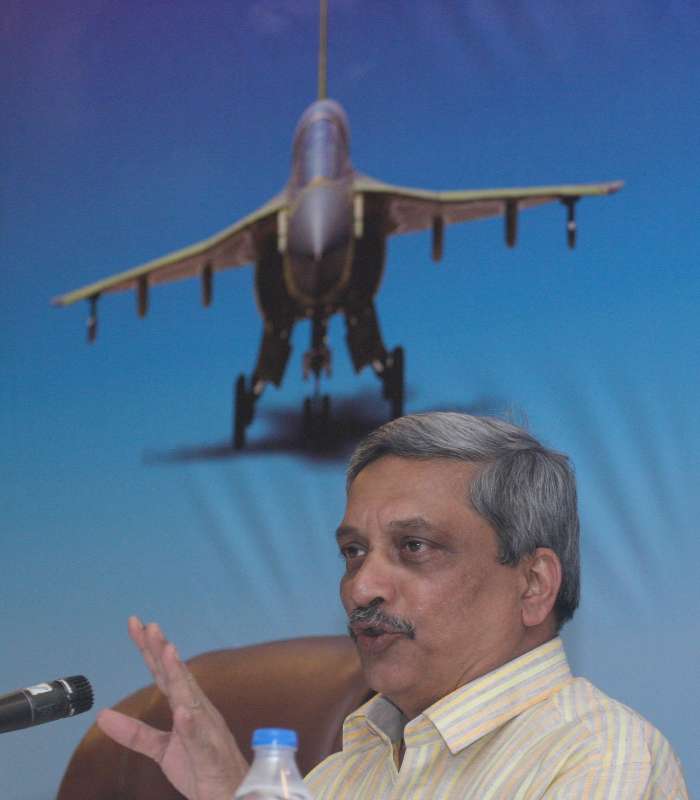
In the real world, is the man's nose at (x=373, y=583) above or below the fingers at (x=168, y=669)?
above

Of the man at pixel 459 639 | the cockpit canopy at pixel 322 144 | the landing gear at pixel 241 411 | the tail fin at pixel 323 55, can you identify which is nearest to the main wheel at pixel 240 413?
the landing gear at pixel 241 411

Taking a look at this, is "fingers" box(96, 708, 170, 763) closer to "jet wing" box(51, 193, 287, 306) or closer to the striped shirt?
the striped shirt

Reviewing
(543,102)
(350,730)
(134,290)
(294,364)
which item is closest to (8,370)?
(134,290)

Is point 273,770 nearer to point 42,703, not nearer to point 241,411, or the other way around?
point 42,703

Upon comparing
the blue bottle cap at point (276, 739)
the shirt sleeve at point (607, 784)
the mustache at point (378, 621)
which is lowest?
the shirt sleeve at point (607, 784)

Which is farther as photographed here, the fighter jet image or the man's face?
the fighter jet image

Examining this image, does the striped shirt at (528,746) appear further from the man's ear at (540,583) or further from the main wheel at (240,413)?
the main wheel at (240,413)

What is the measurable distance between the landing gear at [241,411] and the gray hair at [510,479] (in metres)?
1.26

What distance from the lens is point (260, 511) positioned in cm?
284

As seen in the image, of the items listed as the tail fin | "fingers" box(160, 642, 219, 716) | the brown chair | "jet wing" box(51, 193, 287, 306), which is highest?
the tail fin

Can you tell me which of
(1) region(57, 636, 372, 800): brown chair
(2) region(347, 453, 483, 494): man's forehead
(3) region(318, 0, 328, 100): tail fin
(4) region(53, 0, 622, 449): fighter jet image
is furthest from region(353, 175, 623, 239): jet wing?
(2) region(347, 453, 483, 494): man's forehead

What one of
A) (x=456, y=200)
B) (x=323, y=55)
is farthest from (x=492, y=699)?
(x=323, y=55)

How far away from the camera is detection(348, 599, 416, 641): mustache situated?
1.50 m

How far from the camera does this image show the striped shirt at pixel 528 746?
134cm
